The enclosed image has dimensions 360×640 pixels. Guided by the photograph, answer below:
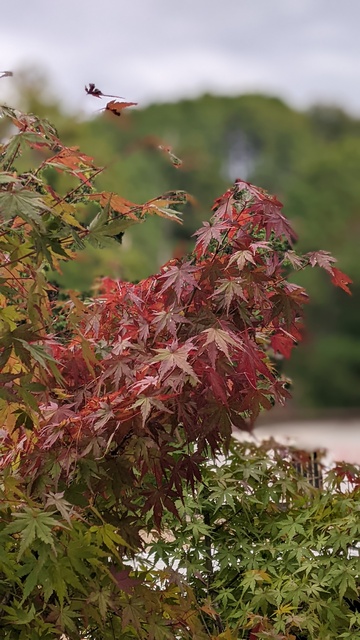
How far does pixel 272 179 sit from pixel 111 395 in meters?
37.2

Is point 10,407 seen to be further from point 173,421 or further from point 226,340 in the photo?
point 226,340

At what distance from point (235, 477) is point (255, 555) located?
353 mm

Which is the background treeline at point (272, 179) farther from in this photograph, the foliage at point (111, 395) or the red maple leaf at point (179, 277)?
the red maple leaf at point (179, 277)

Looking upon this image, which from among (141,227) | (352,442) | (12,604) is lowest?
(352,442)

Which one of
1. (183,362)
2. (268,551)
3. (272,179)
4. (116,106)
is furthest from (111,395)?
(272,179)

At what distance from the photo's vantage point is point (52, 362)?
2.50m

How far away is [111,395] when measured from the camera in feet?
9.11

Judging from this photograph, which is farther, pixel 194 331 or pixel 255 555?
pixel 255 555

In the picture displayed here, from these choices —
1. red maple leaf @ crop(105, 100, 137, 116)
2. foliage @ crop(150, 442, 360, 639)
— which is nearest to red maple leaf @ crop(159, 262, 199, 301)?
red maple leaf @ crop(105, 100, 137, 116)

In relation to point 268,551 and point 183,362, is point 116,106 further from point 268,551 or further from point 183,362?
point 268,551

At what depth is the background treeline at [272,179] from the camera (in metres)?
26.2

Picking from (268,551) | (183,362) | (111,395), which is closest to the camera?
(183,362)

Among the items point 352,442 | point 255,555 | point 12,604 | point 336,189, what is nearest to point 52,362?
point 12,604

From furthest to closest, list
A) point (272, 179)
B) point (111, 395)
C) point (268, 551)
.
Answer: point (272, 179), point (268, 551), point (111, 395)
